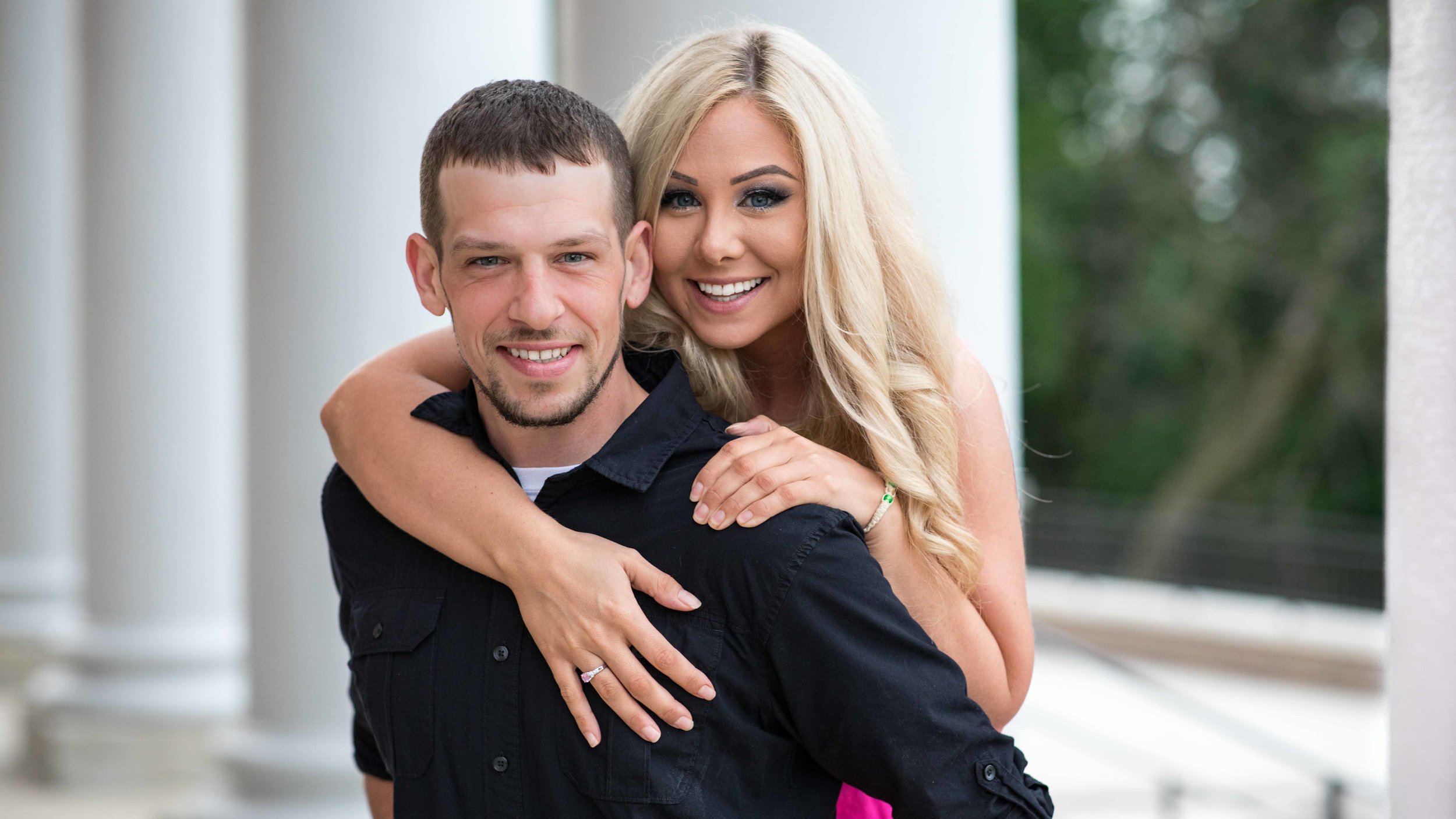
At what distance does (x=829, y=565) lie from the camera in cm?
219

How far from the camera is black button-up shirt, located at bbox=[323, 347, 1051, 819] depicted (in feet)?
7.11

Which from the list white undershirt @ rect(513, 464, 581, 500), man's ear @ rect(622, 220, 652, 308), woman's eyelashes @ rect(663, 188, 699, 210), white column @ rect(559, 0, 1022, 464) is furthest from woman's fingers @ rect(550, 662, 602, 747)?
white column @ rect(559, 0, 1022, 464)

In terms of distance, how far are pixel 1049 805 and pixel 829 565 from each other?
0.55 metres

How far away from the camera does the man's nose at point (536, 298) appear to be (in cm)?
225

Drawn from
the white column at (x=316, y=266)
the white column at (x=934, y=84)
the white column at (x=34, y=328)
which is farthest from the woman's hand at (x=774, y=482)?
the white column at (x=34, y=328)

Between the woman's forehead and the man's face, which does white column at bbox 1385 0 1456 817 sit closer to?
the woman's forehead

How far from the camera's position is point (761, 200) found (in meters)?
2.77

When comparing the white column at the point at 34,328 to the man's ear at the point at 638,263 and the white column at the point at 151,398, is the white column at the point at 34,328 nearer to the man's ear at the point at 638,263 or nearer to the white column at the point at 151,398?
the white column at the point at 151,398

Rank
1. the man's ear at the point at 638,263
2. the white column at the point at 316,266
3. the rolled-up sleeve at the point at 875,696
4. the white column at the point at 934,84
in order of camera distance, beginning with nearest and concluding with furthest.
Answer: the rolled-up sleeve at the point at 875,696, the man's ear at the point at 638,263, the white column at the point at 934,84, the white column at the point at 316,266

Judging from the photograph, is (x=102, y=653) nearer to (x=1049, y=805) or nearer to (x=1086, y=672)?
(x=1049, y=805)

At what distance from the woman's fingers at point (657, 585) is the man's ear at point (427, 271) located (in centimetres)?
56

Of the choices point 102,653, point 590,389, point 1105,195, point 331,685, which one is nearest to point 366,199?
point 331,685

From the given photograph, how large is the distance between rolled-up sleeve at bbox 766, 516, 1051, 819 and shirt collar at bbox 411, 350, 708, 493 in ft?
1.13

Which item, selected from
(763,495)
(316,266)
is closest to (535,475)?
(763,495)
